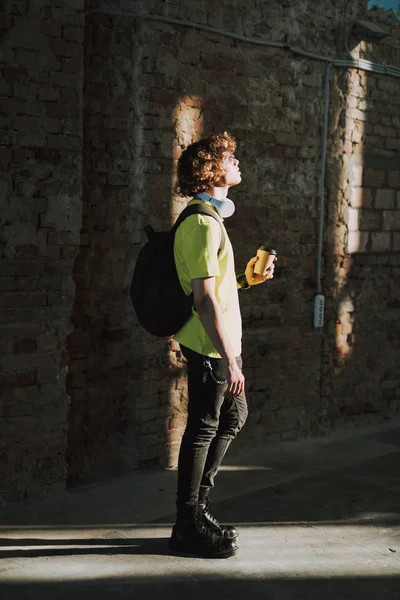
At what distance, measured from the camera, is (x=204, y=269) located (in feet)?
12.4

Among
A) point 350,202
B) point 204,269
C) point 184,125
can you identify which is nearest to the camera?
point 204,269

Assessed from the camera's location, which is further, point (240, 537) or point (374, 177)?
point (374, 177)

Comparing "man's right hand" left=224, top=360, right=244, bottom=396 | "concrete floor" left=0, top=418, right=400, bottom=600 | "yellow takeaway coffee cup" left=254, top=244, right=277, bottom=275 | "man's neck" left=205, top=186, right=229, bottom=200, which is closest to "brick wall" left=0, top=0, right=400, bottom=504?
"concrete floor" left=0, top=418, right=400, bottom=600

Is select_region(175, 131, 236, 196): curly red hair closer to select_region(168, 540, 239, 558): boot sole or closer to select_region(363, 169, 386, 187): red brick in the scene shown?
select_region(168, 540, 239, 558): boot sole

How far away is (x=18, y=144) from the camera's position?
14.9 ft

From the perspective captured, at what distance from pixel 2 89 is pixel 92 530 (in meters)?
2.24

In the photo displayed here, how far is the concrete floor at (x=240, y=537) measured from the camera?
3.64 metres

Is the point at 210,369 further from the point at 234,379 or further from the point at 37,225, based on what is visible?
the point at 37,225

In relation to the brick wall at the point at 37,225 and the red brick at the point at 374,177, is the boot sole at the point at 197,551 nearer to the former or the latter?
the brick wall at the point at 37,225

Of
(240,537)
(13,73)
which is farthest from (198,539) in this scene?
(13,73)

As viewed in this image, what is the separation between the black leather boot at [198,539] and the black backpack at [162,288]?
33.2 inches

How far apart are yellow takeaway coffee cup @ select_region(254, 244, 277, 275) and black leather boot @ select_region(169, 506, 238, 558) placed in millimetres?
1165

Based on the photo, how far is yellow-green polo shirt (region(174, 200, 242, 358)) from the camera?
12.4 ft

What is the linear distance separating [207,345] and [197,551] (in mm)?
932
